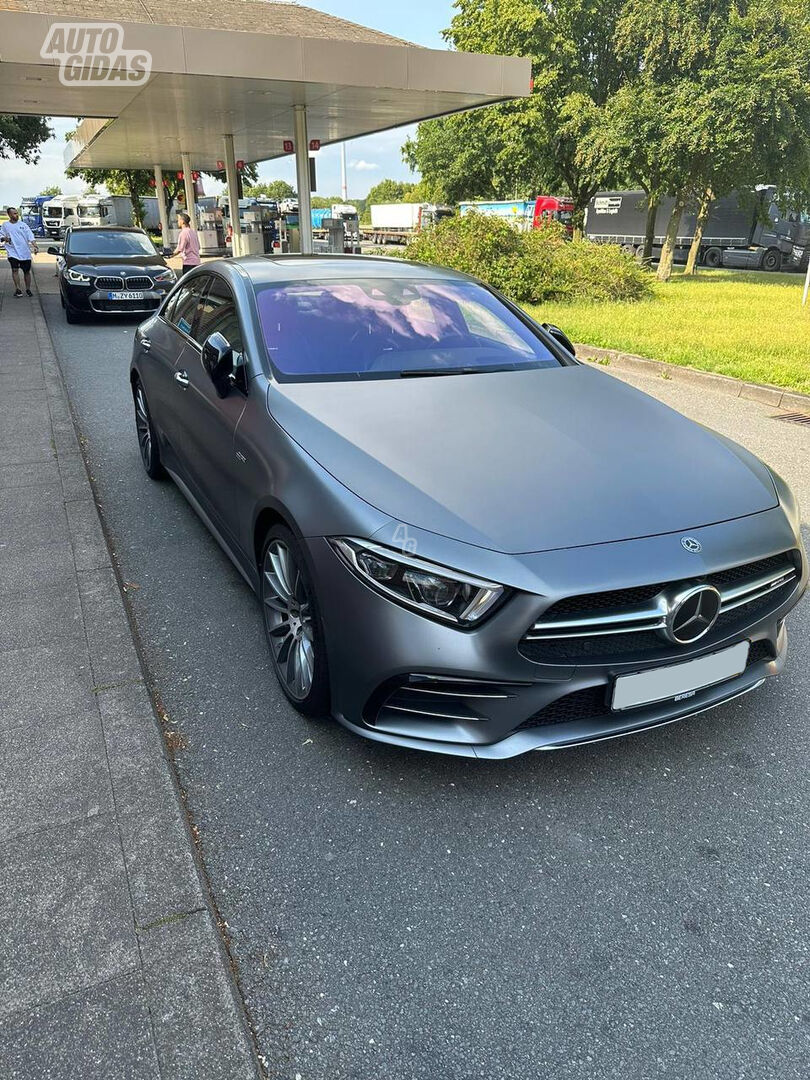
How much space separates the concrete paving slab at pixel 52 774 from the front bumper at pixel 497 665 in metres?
0.86

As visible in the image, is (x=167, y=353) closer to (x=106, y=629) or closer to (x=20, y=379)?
(x=106, y=629)

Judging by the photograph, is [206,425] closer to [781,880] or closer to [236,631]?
[236,631]

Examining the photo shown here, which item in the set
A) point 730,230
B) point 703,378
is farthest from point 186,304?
point 730,230

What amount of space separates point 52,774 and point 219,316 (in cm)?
244

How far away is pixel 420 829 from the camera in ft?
8.31

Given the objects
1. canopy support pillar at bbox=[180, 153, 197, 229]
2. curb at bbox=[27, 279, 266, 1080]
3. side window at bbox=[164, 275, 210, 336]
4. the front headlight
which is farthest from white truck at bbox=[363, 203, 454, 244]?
the front headlight

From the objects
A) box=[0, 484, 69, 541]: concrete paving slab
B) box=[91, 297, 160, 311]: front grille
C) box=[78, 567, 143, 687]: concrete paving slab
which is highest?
box=[91, 297, 160, 311]: front grille

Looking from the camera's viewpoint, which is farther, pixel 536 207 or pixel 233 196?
pixel 536 207

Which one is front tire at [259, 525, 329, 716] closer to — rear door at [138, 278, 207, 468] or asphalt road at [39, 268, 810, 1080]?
asphalt road at [39, 268, 810, 1080]

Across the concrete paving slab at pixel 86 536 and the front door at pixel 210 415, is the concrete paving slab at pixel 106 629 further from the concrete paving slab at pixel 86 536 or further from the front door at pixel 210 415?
the front door at pixel 210 415

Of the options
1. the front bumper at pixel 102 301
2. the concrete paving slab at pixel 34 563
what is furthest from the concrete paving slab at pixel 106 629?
the front bumper at pixel 102 301

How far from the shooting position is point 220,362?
3564 millimetres

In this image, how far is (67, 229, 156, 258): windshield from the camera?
14.2m

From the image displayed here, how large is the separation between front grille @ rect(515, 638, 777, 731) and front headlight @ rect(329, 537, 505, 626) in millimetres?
395
